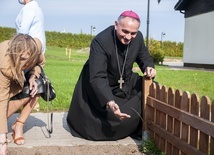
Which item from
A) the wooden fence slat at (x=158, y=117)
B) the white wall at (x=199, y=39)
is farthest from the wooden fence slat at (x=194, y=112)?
the white wall at (x=199, y=39)

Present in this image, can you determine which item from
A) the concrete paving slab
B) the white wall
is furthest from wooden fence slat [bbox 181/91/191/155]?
the white wall

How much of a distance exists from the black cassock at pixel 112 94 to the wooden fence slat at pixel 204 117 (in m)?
1.35

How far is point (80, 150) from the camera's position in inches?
149

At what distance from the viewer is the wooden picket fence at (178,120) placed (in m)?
2.70

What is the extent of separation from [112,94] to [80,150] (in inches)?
27.5

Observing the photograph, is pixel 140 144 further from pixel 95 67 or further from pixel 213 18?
pixel 213 18

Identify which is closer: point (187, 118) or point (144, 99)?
point (187, 118)

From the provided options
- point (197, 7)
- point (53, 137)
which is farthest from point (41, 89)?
point (197, 7)

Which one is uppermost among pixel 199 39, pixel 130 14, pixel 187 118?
pixel 199 39

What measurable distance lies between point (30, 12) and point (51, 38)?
48.1 meters

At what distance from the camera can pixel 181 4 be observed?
92.3ft

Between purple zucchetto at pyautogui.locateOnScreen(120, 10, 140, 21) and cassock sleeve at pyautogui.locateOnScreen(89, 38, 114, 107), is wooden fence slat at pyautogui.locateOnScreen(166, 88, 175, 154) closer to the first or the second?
cassock sleeve at pyautogui.locateOnScreen(89, 38, 114, 107)

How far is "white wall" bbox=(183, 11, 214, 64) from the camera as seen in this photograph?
938 inches

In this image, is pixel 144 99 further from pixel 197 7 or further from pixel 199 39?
pixel 197 7
